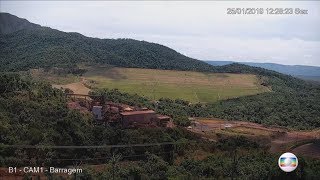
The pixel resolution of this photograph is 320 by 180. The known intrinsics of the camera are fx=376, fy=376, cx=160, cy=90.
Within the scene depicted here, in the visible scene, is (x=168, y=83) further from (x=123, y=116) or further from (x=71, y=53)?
(x=123, y=116)

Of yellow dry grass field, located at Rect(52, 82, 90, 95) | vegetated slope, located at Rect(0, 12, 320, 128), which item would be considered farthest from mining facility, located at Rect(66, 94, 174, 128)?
vegetated slope, located at Rect(0, 12, 320, 128)

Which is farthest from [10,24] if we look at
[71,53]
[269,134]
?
[269,134]

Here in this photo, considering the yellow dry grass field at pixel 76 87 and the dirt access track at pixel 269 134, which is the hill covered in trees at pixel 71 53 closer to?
the yellow dry grass field at pixel 76 87

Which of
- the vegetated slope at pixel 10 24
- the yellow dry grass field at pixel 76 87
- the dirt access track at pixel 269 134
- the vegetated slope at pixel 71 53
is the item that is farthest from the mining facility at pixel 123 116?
the vegetated slope at pixel 10 24

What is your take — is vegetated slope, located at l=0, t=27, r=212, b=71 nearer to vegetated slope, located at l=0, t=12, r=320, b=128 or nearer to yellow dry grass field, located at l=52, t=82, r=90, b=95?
vegetated slope, located at l=0, t=12, r=320, b=128

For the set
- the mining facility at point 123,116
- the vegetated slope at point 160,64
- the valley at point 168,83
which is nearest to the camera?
the mining facility at point 123,116
